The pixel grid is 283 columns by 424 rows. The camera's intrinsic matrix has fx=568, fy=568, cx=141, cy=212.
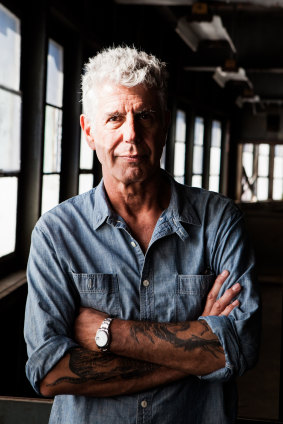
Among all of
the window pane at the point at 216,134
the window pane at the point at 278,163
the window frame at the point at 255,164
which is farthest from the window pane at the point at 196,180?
the window pane at the point at 278,163

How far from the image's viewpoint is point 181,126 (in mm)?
9711

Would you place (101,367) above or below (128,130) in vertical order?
below

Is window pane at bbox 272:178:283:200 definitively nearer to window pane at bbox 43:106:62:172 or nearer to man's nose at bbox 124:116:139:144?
window pane at bbox 43:106:62:172

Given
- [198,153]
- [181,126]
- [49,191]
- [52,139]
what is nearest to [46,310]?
[49,191]

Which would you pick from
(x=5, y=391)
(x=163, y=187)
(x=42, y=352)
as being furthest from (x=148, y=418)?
(x=5, y=391)

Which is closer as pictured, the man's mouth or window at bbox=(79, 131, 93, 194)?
the man's mouth

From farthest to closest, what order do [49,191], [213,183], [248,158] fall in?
[248,158], [213,183], [49,191]

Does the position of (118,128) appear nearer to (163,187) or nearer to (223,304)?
(163,187)

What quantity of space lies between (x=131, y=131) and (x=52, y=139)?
282cm

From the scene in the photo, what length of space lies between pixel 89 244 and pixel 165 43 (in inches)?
270

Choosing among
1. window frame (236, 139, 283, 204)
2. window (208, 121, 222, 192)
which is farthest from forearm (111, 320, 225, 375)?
window frame (236, 139, 283, 204)

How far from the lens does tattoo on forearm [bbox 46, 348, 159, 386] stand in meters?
1.42

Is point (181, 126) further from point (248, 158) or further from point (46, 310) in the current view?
point (46, 310)

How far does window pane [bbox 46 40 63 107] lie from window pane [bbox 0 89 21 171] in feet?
2.00
